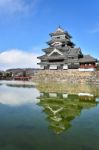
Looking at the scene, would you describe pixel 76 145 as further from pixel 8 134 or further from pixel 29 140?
pixel 8 134

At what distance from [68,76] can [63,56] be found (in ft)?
20.1

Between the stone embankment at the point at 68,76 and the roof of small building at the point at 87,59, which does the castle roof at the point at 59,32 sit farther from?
the stone embankment at the point at 68,76

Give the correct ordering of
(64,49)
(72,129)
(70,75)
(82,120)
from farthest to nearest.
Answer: (64,49) < (70,75) < (82,120) < (72,129)

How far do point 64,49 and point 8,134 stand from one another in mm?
45375

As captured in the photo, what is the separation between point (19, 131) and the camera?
21.5 ft

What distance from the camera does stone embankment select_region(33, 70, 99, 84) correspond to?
4112 centimetres

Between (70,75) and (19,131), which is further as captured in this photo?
(70,75)

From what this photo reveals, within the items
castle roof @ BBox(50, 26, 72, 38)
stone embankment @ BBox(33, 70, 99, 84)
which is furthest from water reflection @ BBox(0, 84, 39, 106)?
castle roof @ BBox(50, 26, 72, 38)

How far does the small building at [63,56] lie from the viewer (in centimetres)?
4520

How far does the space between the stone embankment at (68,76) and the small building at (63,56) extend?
7.90 ft

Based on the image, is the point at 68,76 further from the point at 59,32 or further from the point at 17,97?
the point at 17,97

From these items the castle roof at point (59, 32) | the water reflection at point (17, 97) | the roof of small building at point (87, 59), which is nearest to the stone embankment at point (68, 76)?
the roof of small building at point (87, 59)

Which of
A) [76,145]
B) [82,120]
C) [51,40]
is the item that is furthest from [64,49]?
[76,145]

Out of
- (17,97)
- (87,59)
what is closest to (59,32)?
(87,59)
